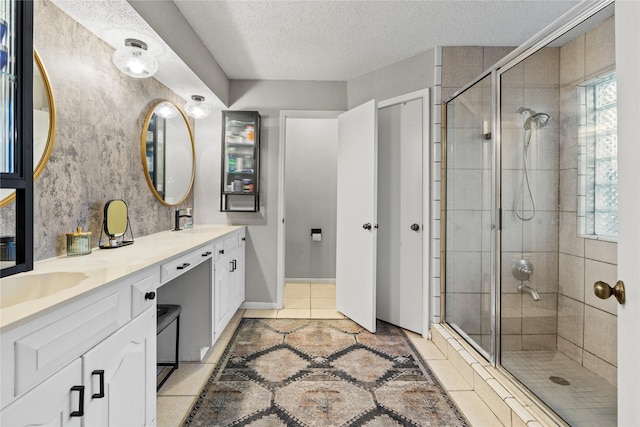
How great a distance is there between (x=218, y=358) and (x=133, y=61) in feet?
6.26

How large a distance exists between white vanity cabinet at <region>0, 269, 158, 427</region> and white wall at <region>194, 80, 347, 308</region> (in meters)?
1.94

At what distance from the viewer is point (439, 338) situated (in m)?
2.51

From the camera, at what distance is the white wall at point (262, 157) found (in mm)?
3324

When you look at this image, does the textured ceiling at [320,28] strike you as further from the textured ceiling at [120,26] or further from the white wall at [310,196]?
the white wall at [310,196]

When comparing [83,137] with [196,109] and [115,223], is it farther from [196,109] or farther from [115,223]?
[196,109]

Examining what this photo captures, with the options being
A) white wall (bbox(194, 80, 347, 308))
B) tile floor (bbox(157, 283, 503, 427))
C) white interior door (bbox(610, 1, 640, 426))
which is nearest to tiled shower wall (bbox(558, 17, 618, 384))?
tile floor (bbox(157, 283, 503, 427))

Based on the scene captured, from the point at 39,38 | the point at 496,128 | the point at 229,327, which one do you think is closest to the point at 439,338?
the point at 496,128

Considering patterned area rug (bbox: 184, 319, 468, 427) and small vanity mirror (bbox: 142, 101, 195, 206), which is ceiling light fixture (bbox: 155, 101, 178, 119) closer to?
small vanity mirror (bbox: 142, 101, 195, 206)

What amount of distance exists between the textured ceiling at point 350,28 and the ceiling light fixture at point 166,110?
22.6 inches

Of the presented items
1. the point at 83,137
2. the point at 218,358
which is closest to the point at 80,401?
the point at 83,137

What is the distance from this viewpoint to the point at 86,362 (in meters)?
0.96

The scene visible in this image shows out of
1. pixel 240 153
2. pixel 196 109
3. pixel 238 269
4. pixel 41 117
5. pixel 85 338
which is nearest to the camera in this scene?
pixel 85 338

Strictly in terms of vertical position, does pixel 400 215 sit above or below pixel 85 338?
above

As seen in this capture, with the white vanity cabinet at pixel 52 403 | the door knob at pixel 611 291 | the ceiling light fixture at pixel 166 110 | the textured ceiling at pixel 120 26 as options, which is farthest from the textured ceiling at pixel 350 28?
the white vanity cabinet at pixel 52 403
